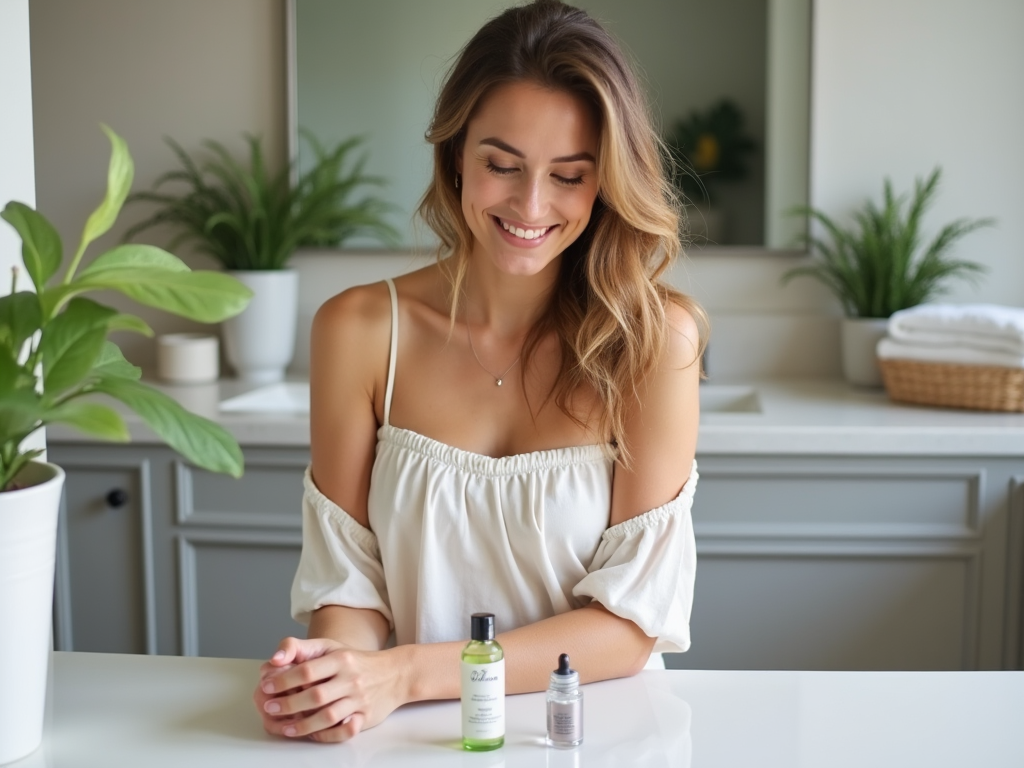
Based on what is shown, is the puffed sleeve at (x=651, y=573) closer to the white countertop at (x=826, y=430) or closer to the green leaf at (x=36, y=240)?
the green leaf at (x=36, y=240)

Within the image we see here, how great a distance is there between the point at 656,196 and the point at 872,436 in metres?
1.02

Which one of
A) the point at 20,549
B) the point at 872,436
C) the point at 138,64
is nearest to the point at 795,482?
the point at 872,436

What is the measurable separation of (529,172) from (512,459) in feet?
1.19

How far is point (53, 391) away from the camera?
0.92 metres

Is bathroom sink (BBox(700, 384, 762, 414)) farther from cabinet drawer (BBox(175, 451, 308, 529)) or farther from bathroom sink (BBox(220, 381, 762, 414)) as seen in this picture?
cabinet drawer (BBox(175, 451, 308, 529))

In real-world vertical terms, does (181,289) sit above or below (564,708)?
above

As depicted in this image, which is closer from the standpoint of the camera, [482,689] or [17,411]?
[17,411]

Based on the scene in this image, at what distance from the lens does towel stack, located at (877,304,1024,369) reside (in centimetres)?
245

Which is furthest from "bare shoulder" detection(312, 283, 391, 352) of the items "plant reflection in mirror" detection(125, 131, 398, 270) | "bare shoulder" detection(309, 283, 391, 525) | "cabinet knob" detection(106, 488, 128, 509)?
"plant reflection in mirror" detection(125, 131, 398, 270)

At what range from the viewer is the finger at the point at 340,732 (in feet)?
3.78

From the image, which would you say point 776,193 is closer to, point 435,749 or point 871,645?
point 871,645

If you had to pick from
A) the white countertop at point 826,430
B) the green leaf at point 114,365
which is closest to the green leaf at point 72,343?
the green leaf at point 114,365

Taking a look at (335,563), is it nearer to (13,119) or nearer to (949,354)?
(13,119)

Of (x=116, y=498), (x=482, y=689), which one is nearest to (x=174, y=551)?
(x=116, y=498)
